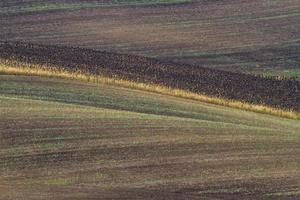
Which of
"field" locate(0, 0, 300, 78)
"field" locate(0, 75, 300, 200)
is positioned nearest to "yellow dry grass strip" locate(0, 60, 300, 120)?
"field" locate(0, 75, 300, 200)

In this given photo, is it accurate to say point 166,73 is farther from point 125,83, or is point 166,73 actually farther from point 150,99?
point 150,99

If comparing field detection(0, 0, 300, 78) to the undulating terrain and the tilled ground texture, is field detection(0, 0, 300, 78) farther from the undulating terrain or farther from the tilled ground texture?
the tilled ground texture

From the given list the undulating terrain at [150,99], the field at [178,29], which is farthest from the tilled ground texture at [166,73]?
the field at [178,29]

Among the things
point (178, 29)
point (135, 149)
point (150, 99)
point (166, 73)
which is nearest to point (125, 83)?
point (150, 99)

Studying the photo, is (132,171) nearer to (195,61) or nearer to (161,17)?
(195,61)

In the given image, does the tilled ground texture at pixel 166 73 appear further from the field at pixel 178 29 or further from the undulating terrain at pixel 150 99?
the field at pixel 178 29
